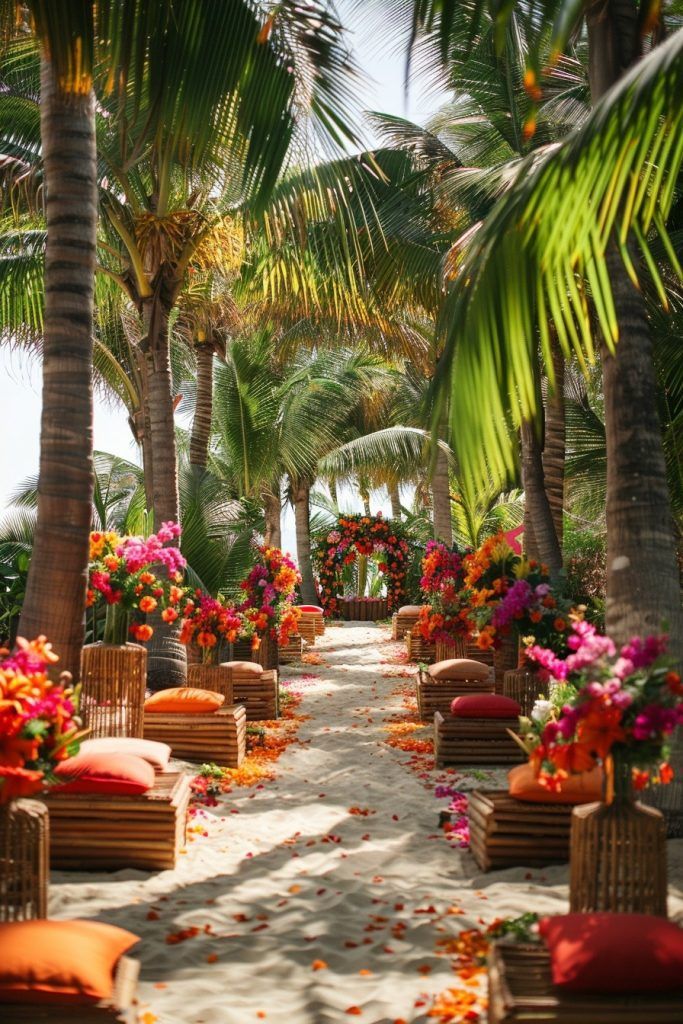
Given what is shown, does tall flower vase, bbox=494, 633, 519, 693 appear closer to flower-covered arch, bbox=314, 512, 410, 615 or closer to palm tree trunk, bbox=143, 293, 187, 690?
palm tree trunk, bbox=143, 293, 187, 690

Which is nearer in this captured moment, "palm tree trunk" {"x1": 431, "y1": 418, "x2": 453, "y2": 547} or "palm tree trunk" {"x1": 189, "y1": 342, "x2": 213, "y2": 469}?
"palm tree trunk" {"x1": 189, "y1": 342, "x2": 213, "y2": 469}

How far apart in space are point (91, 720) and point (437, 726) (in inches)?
112

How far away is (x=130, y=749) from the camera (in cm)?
553

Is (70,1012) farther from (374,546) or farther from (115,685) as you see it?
(374,546)

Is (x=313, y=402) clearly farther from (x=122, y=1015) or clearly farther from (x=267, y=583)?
(x=122, y=1015)

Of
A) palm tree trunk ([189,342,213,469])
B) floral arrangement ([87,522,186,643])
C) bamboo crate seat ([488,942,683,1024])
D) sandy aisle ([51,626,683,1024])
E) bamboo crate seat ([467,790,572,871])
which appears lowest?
sandy aisle ([51,626,683,1024])

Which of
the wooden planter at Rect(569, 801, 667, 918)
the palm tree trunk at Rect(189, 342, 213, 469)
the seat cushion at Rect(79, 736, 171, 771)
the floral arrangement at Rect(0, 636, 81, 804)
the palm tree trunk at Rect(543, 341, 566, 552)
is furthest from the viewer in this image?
the palm tree trunk at Rect(189, 342, 213, 469)

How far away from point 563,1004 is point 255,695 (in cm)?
785

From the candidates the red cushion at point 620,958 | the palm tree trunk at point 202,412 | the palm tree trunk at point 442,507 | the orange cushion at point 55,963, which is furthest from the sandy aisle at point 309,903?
Result: the palm tree trunk at point 442,507

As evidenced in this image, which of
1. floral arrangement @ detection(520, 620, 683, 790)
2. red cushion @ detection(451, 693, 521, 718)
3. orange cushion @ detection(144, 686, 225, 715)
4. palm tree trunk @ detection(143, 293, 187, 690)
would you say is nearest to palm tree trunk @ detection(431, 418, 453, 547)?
palm tree trunk @ detection(143, 293, 187, 690)

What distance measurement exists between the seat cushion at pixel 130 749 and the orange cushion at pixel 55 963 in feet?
7.61

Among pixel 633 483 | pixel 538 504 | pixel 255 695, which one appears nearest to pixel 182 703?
pixel 255 695

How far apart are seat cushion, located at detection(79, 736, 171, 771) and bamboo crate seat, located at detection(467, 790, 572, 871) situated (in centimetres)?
188

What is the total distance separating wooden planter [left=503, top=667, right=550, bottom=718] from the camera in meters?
8.05
